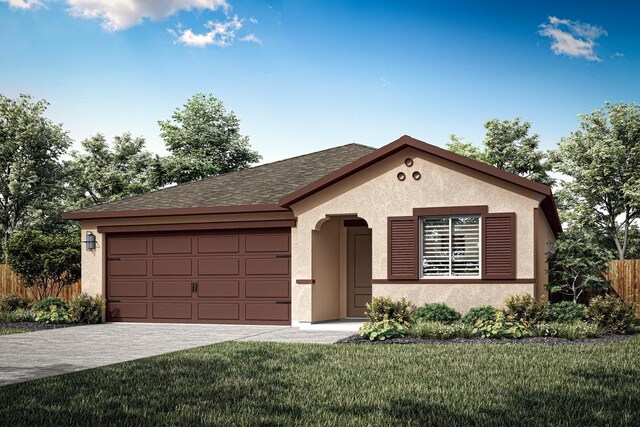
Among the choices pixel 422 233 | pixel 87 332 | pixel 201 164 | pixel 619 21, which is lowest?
pixel 87 332

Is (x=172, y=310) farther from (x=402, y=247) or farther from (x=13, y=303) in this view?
(x=402, y=247)

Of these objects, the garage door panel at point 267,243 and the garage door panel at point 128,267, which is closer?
the garage door panel at point 267,243

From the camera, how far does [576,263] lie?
15.4 metres

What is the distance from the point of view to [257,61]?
24016 mm

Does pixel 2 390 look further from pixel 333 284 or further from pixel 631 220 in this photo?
pixel 631 220

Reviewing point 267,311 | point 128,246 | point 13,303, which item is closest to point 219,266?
point 267,311

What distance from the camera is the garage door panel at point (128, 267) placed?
1930 centimetres

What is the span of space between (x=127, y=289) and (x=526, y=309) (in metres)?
10.9

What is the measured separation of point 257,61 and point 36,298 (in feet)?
36.8

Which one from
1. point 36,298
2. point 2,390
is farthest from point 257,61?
point 2,390

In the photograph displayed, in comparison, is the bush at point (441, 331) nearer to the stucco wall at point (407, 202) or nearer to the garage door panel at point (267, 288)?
the stucco wall at point (407, 202)

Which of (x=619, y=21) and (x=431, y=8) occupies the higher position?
(x=619, y=21)

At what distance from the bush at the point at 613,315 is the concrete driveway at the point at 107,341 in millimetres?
5152

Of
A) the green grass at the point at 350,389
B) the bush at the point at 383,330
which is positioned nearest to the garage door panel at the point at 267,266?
the bush at the point at 383,330
